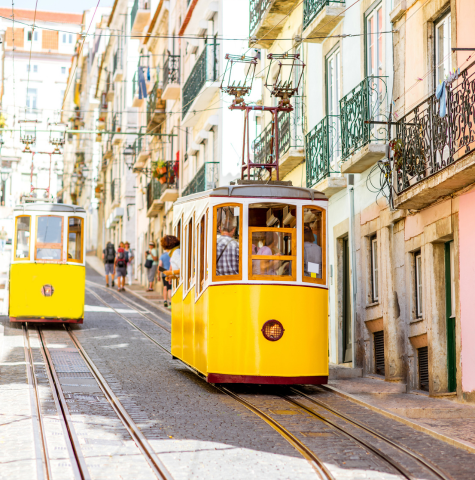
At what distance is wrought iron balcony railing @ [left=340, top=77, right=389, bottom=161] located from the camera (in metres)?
14.4

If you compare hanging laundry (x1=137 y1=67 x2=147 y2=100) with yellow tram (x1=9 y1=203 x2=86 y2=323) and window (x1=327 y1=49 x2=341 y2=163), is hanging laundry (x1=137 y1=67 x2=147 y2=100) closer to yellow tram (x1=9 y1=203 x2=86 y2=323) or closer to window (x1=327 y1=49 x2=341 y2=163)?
yellow tram (x1=9 y1=203 x2=86 y2=323)

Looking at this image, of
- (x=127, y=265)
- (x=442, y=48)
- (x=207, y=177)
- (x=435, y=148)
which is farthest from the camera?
(x=127, y=265)

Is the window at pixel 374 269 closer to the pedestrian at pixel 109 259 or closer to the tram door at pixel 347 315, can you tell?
the tram door at pixel 347 315

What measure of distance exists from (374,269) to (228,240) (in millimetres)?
4531

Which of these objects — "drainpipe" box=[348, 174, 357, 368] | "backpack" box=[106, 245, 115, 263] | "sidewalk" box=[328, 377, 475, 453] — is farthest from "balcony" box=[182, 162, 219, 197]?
"sidewalk" box=[328, 377, 475, 453]

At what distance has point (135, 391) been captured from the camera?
11.4 m

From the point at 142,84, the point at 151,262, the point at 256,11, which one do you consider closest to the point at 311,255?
the point at 256,11

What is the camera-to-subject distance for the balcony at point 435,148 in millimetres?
10844

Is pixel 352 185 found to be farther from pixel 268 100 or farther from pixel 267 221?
pixel 268 100

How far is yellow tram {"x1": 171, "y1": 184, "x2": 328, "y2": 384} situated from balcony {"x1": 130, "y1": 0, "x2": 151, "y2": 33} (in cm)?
3090

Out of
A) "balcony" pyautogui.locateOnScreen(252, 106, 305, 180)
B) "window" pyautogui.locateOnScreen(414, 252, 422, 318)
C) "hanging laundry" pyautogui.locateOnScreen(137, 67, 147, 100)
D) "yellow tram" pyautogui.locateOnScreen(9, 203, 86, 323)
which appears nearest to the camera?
"window" pyautogui.locateOnScreen(414, 252, 422, 318)

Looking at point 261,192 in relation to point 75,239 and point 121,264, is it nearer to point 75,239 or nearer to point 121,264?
point 75,239

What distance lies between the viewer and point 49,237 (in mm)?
18984

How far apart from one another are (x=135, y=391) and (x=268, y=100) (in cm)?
1271
